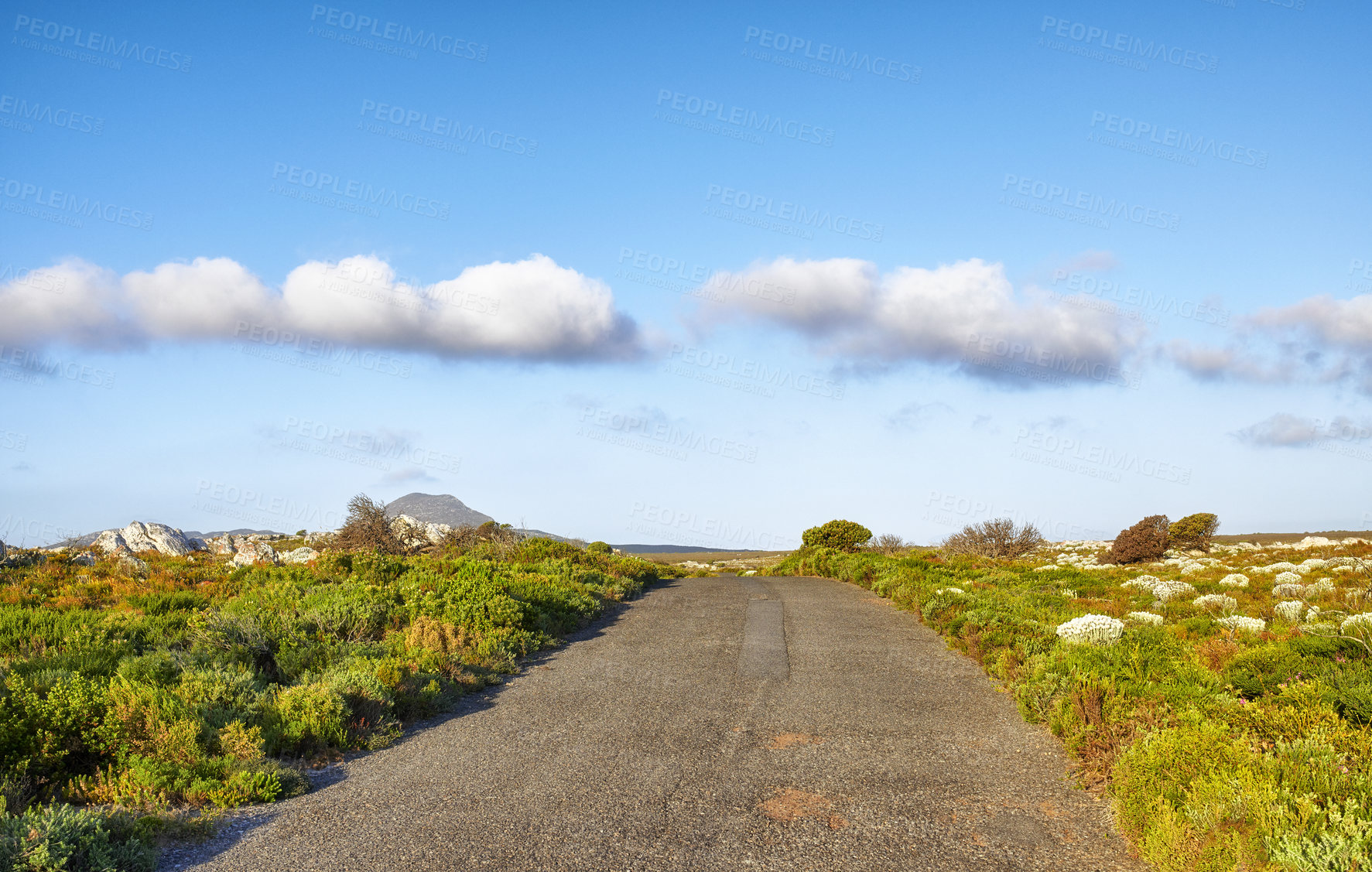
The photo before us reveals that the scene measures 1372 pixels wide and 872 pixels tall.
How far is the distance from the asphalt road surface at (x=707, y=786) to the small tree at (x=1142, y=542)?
3083 centimetres

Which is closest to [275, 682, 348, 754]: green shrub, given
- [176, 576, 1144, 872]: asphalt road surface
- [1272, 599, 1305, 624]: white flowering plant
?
[176, 576, 1144, 872]: asphalt road surface

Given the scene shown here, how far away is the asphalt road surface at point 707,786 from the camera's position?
5.10 meters

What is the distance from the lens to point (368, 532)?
27.6m

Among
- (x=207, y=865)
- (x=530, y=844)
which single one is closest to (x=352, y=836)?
Result: (x=207, y=865)

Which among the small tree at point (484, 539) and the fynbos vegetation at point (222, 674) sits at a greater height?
the small tree at point (484, 539)

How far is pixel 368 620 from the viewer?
12453 mm

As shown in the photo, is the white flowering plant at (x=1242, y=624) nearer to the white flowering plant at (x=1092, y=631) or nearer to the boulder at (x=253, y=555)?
the white flowering plant at (x=1092, y=631)

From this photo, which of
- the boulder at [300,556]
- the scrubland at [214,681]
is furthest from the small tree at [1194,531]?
the boulder at [300,556]

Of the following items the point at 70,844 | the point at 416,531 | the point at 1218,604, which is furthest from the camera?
the point at 416,531

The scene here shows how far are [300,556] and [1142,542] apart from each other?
121 feet

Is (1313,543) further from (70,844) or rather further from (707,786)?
(70,844)

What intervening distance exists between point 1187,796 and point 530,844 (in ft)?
15.0

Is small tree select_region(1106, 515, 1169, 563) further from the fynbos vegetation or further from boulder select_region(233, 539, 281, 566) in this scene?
boulder select_region(233, 539, 281, 566)

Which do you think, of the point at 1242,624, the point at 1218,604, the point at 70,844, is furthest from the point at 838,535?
the point at 70,844
